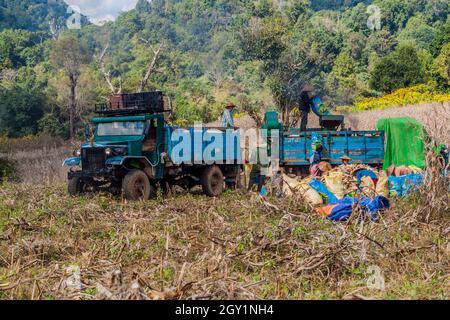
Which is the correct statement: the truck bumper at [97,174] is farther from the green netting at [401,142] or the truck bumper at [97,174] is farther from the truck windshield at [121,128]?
the green netting at [401,142]

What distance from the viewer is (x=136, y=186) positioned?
42.8 ft

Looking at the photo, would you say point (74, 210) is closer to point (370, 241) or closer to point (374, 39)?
point (370, 241)

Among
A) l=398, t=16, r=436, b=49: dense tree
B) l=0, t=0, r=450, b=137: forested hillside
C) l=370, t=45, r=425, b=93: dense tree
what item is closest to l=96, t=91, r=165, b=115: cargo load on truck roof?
l=0, t=0, r=450, b=137: forested hillside

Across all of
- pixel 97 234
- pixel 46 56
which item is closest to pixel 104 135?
pixel 97 234

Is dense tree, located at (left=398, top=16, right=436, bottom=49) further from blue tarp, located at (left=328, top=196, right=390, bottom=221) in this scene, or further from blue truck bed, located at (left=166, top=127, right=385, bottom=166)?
blue tarp, located at (left=328, top=196, right=390, bottom=221)

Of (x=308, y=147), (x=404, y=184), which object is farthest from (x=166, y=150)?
(x=404, y=184)

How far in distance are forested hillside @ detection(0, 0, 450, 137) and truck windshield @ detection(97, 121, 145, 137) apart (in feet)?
52.3

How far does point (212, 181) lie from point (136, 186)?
244 cm

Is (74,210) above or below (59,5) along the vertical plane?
below

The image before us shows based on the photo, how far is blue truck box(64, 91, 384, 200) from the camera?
43.9 feet

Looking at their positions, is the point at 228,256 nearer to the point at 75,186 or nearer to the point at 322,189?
the point at 322,189

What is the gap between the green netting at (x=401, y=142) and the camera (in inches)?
564

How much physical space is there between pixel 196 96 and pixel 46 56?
39010 millimetres

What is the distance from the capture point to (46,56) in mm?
78688
